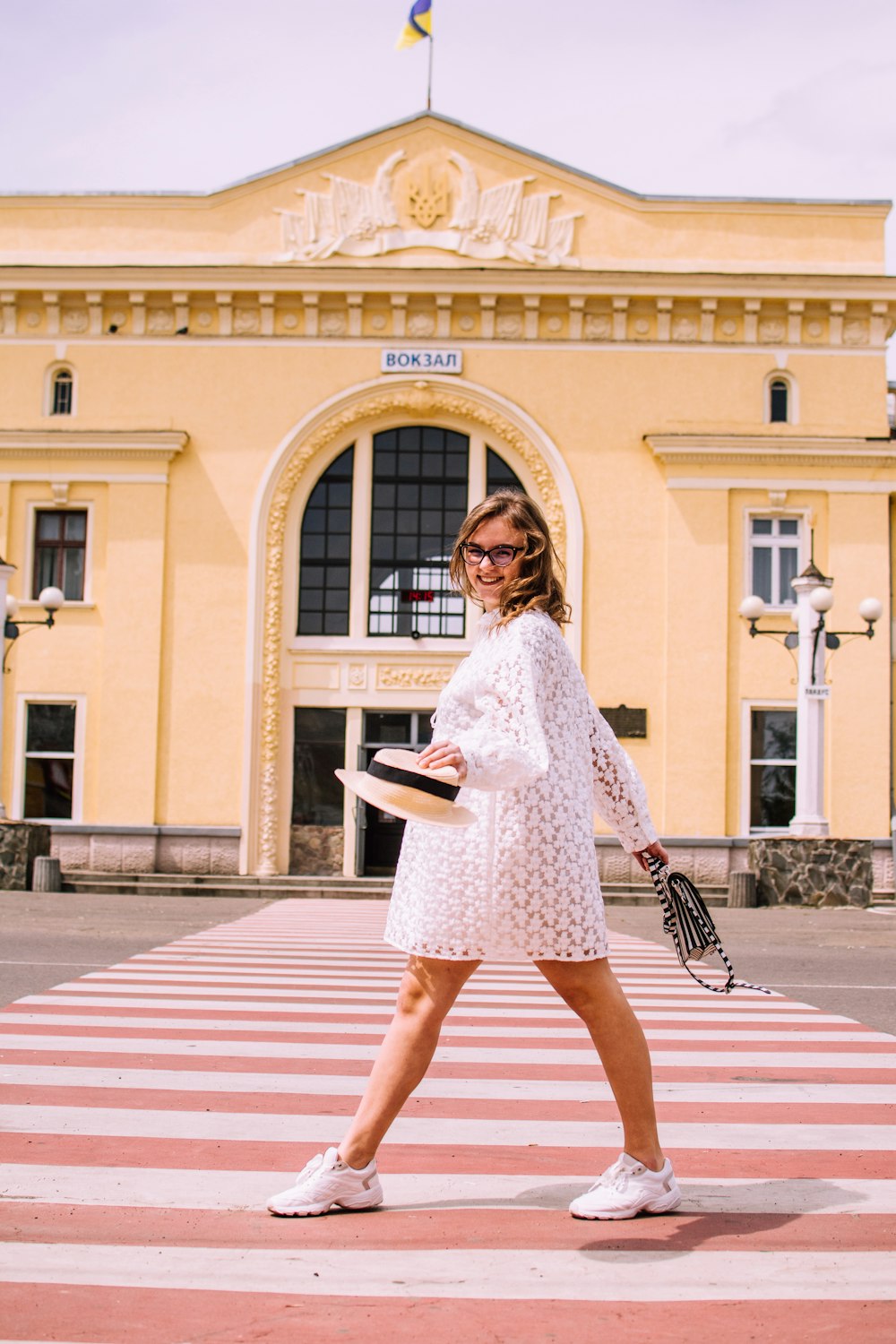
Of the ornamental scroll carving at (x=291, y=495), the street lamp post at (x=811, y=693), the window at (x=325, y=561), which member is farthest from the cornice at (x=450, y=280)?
the street lamp post at (x=811, y=693)

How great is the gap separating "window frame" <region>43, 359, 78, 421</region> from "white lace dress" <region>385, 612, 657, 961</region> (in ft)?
79.3

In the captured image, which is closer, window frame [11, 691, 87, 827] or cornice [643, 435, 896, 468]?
cornice [643, 435, 896, 468]

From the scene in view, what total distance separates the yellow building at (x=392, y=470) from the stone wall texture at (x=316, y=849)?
51 millimetres

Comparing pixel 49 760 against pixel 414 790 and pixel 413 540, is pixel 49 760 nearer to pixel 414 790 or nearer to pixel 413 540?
pixel 413 540

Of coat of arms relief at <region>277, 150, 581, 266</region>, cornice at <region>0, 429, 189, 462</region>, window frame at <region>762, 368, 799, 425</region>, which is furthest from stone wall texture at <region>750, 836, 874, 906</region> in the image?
cornice at <region>0, 429, 189, 462</region>

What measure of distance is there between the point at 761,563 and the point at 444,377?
22.1ft

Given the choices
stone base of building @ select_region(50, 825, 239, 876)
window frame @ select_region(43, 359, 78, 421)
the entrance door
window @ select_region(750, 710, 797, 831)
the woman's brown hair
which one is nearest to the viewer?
the woman's brown hair

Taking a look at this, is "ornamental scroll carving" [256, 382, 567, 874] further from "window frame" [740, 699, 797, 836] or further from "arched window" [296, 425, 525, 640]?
"window frame" [740, 699, 797, 836]

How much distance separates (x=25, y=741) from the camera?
2612 centimetres

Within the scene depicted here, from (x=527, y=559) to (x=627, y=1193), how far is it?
171 centimetres

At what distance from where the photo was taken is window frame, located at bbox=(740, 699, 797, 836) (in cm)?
2555

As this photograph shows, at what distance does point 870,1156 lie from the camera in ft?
14.8

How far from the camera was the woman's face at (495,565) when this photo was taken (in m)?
3.96

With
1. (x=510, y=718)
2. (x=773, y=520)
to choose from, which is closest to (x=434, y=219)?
(x=773, y=520)
